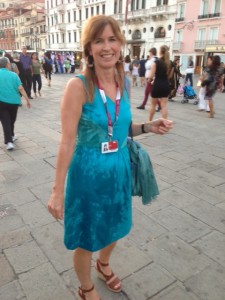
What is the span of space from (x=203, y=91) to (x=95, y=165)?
24.4 feet

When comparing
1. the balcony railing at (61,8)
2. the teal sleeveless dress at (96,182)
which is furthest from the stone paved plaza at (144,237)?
the balcony railing at (61,8)

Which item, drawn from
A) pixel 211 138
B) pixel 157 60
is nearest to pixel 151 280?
pixel 211 138

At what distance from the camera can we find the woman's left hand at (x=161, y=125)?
6.10 feet

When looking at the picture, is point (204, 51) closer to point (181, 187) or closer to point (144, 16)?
point (144, 16)

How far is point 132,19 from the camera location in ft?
124

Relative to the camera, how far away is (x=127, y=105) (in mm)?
1664

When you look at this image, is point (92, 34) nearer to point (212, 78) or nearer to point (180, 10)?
point (212, 78)

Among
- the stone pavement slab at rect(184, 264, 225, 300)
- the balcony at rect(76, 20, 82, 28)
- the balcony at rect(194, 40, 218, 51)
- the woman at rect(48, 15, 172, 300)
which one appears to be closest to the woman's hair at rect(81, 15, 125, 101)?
the woman at rect(48, 15, 172, 300)

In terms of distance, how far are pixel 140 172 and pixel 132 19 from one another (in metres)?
40.3

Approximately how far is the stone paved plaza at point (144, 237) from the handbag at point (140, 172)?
725mm

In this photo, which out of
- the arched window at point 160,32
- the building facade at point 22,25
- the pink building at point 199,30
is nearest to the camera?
the pink building at point 199,30

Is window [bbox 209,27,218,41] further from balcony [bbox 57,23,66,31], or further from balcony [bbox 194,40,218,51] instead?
balcony [bbox 57,23,66,31]


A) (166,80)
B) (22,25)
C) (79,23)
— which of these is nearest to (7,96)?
(166,80)

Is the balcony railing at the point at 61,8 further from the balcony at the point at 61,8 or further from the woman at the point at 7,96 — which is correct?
the woman at the point at 7,96
